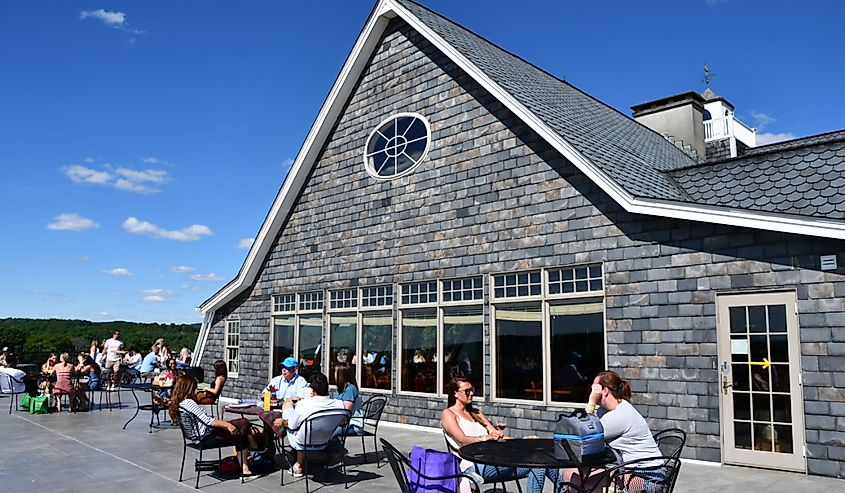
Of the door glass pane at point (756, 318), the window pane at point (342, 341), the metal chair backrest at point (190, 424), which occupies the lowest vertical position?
the metal chair backrest at point (190, 424)

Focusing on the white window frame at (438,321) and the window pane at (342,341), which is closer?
the white window frame at (438,321)

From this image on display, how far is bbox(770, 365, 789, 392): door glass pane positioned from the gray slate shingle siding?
0.23 meters

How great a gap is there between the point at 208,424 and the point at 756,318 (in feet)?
19.8

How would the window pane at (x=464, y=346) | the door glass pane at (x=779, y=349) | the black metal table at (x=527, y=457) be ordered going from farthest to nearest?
1. the window pane at (x=464, y=346)
2. the door glass pane at (x=779, y=349)
3. the black metal table at (x=527, y=457)

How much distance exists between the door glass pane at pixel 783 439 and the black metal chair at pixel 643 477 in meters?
3.52

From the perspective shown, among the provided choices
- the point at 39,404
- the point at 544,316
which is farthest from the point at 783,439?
the point at 39,404

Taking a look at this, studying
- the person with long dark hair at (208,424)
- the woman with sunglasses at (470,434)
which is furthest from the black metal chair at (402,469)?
the person with long dark hair at (208,424)

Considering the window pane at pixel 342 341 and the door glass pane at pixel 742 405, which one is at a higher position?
the window pane at pixel 342 341

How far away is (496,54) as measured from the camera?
12.9m

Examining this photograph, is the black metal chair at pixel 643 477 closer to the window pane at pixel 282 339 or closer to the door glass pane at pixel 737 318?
the door glass pane at pixel 737 318

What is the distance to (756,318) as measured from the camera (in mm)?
7734

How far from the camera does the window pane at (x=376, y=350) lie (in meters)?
11.9

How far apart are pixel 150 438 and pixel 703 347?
25.3 ft

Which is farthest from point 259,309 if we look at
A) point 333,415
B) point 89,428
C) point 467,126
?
point 333,415
